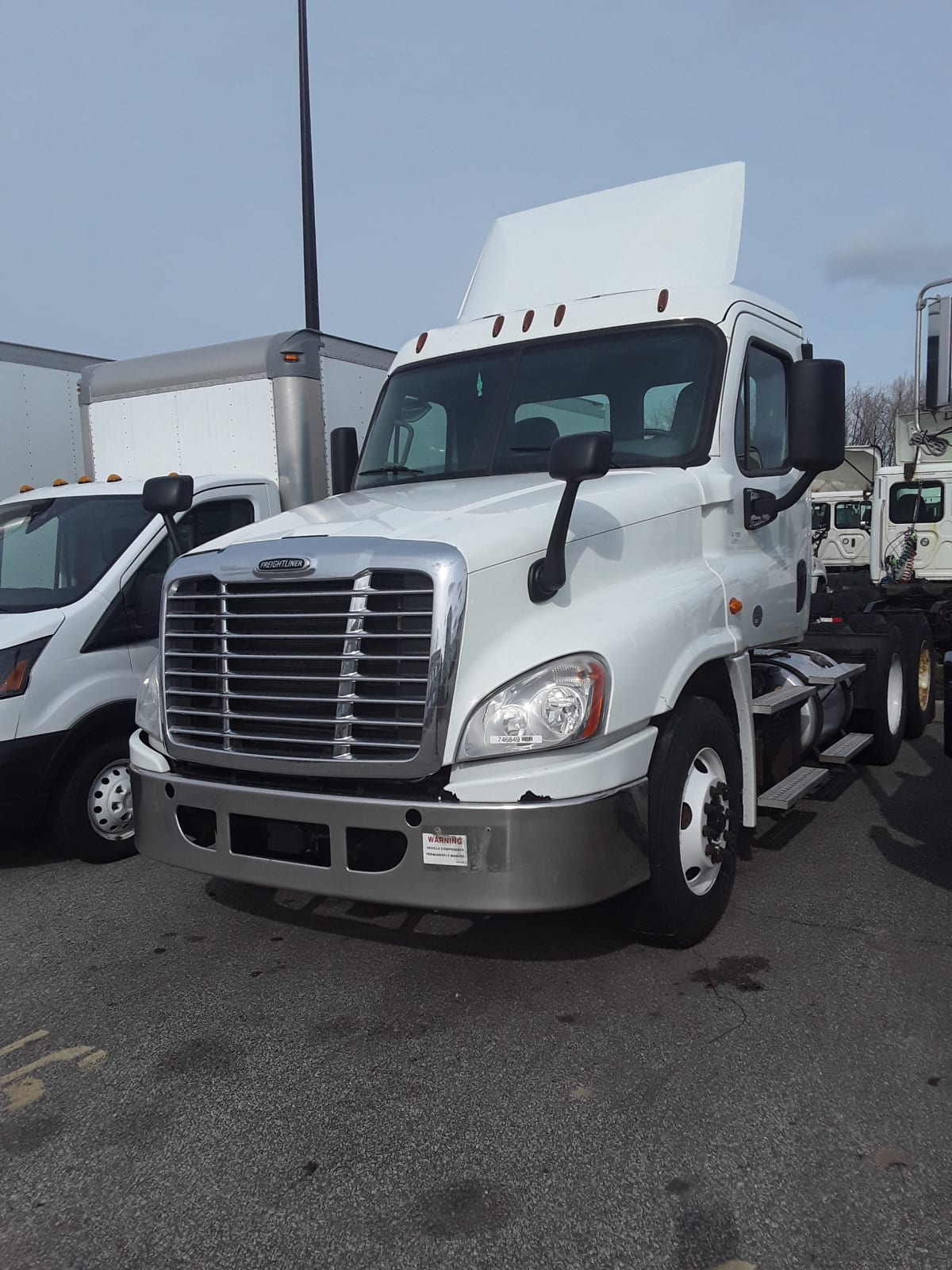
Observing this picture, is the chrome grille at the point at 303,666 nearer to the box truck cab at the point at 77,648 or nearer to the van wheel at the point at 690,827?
the van wheel at the point at 690,827

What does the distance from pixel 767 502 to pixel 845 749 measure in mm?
2074

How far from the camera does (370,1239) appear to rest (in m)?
2.61

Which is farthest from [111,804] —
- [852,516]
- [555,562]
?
[852,516]

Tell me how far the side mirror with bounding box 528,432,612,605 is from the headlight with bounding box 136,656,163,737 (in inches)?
63.6

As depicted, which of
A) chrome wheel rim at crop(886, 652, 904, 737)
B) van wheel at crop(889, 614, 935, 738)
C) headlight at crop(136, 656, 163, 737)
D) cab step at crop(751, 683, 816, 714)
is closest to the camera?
headlight at crop(136, 656, 163, 737)

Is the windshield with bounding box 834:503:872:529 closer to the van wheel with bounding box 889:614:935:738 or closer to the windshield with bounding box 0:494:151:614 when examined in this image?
the van wheel with bounding box 889:614:935:738

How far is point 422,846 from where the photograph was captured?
11.2ft

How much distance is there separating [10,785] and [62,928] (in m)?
0.84

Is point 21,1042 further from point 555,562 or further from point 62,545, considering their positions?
point 62,545

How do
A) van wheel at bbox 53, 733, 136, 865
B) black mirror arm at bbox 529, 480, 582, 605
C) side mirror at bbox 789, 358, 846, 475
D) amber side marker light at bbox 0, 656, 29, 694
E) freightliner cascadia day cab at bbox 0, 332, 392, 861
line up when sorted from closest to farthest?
black mirror arm at bbox 529, 480, 582, 605
side mirror at bbox 789, 358, 846, 475
amber side marker light at bbox 0, 656, 29, 694
freightliner cascadia day cab at bbox 0, 332, 392, 861
van wheel at bbox 53, 733, 136, 865

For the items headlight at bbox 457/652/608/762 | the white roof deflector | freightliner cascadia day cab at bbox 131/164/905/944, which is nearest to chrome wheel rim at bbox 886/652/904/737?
freightliner cascadia day cab at bbox 131/164/905/944

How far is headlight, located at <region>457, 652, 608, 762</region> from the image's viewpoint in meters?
3.41

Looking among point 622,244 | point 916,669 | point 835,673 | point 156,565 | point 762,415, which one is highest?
point 622,244

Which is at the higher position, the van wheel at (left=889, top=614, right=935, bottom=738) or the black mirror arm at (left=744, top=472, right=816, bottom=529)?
the black mirror arm at (left=744, top=472, right=816, bottom=529)
